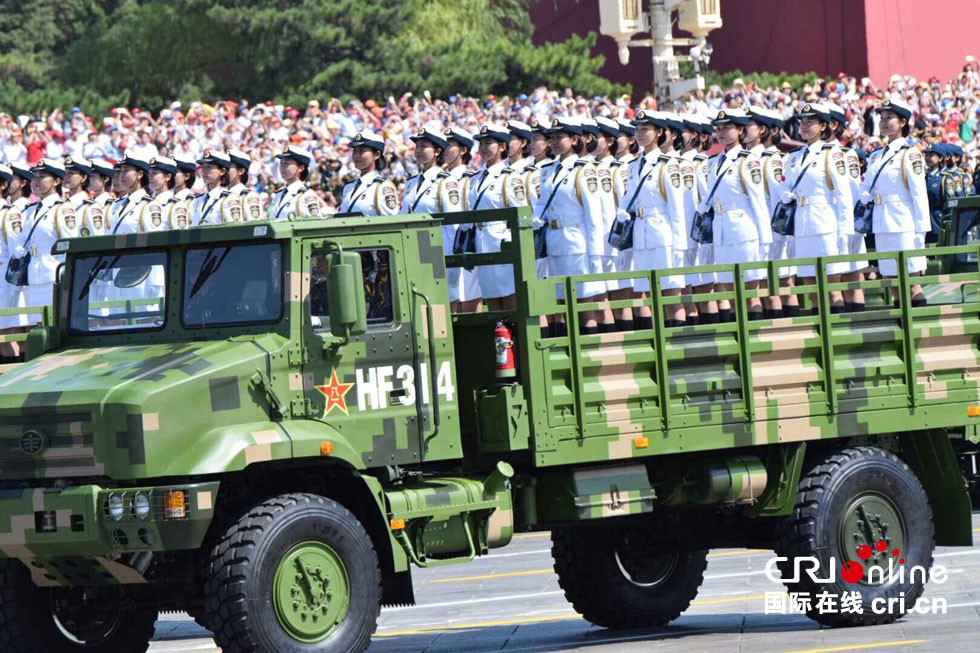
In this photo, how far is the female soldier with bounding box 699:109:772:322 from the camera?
17078 millimetres

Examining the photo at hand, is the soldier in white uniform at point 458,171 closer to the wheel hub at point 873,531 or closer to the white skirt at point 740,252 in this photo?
the white skirt at point 740,252

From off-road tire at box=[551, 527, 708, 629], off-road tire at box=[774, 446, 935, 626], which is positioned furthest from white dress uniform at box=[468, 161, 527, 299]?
off-road tire at box=[774, 446, 935, 626]

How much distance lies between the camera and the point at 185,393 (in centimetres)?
995

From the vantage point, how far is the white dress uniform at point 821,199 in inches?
663

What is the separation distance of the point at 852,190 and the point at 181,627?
22.2 feet

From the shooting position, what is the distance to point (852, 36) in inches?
2028

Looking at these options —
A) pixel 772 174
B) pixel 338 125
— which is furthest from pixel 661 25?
pixel 772 174

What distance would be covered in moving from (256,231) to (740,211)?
741cm

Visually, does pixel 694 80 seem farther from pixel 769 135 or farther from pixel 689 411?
pixel 689 411

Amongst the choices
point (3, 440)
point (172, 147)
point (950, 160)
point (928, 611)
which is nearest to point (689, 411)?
point (928, 611)

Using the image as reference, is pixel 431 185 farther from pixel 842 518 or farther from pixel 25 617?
pixel 25 617

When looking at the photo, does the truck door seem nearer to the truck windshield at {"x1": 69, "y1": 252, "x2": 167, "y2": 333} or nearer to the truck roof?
the truck roof

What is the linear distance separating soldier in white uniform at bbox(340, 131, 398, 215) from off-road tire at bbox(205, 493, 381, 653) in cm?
585

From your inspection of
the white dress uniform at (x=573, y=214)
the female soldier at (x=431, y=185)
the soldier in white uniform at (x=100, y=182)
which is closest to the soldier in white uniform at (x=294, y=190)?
the female soldier at (x=431, y=185)
